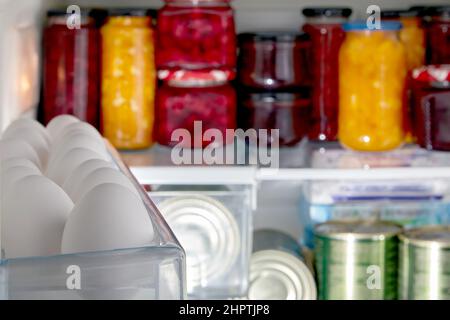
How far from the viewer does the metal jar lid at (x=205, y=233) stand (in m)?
1.48

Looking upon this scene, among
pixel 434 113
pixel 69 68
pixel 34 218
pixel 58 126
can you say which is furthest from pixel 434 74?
pixel 34 218

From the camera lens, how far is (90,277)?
0.42 meters

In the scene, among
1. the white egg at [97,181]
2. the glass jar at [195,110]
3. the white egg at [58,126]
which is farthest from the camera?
the glass jar at [195,110]

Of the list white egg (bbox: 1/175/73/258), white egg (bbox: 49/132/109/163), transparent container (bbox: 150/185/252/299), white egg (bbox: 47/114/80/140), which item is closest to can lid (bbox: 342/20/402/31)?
transparent container (bbox: 150/185/252/299)

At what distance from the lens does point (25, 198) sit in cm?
55

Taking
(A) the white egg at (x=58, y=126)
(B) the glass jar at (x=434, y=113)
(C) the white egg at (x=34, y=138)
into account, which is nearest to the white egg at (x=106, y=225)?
(C) the white egg at (x=34, y=138)

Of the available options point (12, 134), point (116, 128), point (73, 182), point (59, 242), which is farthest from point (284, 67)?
point (59, 242)

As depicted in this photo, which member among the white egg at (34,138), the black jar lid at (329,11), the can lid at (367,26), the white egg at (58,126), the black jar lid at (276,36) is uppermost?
the black jar lid at (329,11)

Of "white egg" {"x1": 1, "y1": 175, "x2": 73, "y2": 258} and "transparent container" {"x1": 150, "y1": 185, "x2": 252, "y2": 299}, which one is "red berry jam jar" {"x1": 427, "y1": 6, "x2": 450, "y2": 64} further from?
"white egg" {"x1": 1, "y1": 175, "x2": 73, "y2": 258}

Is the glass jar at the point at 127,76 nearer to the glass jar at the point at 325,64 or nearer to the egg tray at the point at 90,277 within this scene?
the glass jar at the point at 325,64

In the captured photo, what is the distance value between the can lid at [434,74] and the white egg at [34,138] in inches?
31.4

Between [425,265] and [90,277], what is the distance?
3.61ft

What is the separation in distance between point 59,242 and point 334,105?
1.15 metres

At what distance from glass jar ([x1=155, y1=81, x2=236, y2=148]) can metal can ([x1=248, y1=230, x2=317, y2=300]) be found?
0.21 m
